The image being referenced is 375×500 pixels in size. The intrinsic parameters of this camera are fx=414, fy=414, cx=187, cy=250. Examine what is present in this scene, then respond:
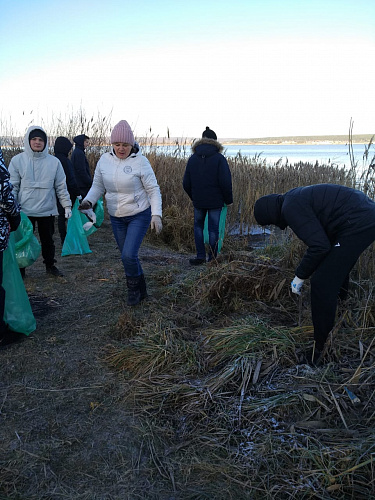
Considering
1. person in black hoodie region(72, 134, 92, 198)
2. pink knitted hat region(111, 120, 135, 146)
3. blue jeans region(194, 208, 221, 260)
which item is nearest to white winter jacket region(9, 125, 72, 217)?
pink knitted hat region(111, 120, 135, 146)

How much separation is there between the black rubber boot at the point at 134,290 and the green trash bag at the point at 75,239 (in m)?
2.02

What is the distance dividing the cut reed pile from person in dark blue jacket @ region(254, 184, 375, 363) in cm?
34

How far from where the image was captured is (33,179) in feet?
14.5

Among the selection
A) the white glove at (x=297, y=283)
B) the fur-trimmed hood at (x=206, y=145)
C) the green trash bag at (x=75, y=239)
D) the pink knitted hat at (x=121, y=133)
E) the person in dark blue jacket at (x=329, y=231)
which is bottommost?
the green trash bag at (x=75, y=239)

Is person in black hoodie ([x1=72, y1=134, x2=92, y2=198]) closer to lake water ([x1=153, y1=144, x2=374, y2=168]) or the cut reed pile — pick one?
lake water ([x1=153, y1=144, x2=374, y2=168])

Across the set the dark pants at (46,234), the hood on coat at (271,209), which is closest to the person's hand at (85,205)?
the dark pants at (46,234)

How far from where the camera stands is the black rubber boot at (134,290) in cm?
397

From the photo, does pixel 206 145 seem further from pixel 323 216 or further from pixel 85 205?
pixel 323 216

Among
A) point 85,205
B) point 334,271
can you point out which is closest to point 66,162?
point 85,205

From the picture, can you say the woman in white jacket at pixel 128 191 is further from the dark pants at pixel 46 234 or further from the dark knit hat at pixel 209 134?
the dark knit hat at pixel 209 134

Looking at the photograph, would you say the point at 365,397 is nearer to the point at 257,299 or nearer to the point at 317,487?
the point at 317,487

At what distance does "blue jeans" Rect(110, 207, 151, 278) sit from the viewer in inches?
150

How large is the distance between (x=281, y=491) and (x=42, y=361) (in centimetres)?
191

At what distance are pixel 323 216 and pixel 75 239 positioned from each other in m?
4.08
